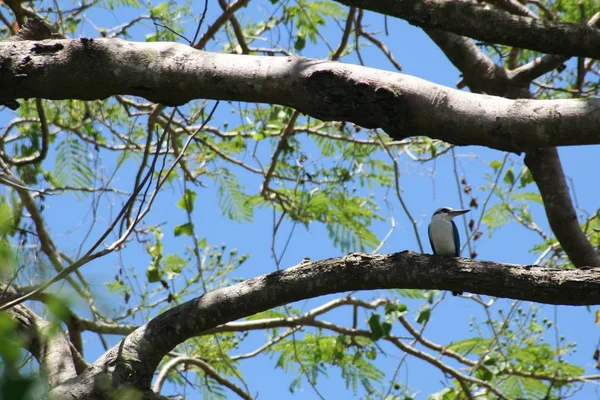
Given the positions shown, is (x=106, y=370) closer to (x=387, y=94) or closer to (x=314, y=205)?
(x=387, y=94)

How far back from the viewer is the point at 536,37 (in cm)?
378

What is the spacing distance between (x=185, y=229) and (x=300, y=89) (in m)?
3.08

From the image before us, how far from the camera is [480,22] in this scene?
379 centimetres

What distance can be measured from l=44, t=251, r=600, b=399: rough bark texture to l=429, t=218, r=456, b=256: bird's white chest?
9.86 feet

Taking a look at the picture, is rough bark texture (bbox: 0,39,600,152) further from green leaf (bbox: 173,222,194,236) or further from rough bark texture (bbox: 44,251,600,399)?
green leaf (bbox: 173,222,194,236)

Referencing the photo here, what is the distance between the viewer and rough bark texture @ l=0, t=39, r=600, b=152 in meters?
3.07

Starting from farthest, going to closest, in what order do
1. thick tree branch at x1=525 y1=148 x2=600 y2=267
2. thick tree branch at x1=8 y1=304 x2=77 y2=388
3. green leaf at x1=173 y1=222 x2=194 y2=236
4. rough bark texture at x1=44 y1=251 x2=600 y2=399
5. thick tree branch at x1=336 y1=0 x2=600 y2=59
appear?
1. green leaf at x1=173 y1=222 x2=194 y2=236
2. thick tree branch at x1=525 y1=148 x2=600 y2=267
3. thick tree branch at x1=8 y1=304 x2=77 y2=388
4. thick tree branch at x1=336 y1=0 x2=600 y2=59
5. rough bark texture at x1=44 y1=251 x2=600 y2=399

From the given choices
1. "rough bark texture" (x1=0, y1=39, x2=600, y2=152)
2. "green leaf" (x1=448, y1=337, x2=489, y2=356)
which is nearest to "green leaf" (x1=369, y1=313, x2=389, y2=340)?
"green leaf" (x1=448, y1=337, x2=489, y2=356)

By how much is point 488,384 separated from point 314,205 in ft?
8.55

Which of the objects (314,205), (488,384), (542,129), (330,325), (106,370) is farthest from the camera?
(314,205)

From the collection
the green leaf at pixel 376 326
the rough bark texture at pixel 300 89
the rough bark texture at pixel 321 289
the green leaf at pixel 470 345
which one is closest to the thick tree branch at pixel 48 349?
the rough bark texture at pixel 321 289

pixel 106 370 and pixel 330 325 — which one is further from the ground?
pixel 330 325

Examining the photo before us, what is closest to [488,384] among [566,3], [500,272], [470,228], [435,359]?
[435,359]

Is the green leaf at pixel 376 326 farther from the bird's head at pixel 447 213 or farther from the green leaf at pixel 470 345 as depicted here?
the green leaf at pixel 470 345
